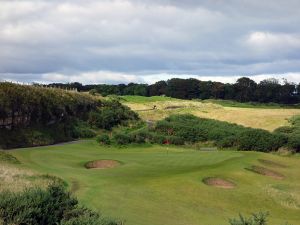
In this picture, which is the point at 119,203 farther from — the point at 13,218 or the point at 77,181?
the point at 13,218

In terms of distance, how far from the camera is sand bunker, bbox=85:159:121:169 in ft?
129

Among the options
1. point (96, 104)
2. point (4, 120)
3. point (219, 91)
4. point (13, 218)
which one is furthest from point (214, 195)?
point (219, 91)

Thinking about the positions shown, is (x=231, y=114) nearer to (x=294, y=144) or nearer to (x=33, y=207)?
(x=294, y=144)

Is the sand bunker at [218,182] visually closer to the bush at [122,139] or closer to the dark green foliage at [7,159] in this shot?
the dark green foliage at [7,159]

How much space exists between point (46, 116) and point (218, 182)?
98.7 ft

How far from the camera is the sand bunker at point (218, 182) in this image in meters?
34.5

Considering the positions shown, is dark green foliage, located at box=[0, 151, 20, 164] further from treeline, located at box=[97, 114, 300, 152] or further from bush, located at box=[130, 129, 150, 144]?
bush, located at box=[130, 129, 150, 144]

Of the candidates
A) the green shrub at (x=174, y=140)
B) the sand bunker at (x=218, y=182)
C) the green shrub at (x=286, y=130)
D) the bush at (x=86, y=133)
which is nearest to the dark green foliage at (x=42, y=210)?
the sand bunker at (x=218, y=182)

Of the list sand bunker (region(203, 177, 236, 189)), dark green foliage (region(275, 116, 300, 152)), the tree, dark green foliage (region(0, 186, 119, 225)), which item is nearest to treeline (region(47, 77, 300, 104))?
the tree

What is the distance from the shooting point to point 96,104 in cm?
7612

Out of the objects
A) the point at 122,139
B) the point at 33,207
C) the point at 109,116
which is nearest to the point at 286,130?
the point at 109,116

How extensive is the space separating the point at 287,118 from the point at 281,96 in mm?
93657

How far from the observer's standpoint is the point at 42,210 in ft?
48.6

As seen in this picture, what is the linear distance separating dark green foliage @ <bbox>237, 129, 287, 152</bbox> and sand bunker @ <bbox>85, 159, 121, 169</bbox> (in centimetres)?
2667
